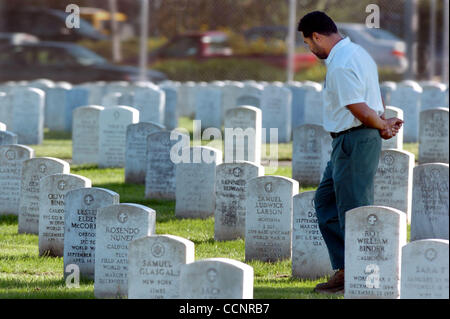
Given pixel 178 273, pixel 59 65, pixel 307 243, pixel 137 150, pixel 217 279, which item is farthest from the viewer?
pixel 59 65

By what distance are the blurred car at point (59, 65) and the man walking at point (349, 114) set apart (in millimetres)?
18686

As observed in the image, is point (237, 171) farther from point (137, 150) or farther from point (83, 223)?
point (137, 150)

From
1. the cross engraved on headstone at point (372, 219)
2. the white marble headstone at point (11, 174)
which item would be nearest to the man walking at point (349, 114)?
the cross engraved on headstone at point (372, 219)

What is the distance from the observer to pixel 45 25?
34.9 m

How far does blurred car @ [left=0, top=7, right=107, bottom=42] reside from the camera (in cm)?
3384

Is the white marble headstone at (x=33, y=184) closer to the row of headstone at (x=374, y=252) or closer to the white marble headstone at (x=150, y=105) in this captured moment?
the row of headstone at (x=374, y=252)

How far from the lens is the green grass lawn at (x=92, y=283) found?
759 cm

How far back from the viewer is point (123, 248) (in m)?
7.48

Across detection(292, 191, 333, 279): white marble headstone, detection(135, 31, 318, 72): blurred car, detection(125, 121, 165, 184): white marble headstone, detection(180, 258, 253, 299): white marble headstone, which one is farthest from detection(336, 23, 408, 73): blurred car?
detection(180, 258, 253, 299): white marble headstone

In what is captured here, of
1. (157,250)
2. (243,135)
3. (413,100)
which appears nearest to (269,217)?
(157,250)

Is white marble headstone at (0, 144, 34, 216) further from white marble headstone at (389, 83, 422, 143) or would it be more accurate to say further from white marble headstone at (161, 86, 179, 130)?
white marble headstone at (389, 83, 422, 143)

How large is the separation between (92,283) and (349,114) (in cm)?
252

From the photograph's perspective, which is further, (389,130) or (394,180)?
(394,180)
